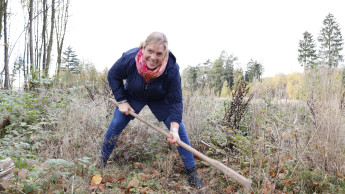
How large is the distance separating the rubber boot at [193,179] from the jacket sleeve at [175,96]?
656mm

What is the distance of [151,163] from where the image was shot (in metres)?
3.26

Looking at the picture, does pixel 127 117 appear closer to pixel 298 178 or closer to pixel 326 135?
pixel 298 178

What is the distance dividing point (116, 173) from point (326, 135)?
2642 millimetres

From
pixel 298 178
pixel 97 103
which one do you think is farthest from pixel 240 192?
pixel 97 103

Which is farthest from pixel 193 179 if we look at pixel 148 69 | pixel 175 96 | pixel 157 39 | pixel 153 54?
pixel 157 39

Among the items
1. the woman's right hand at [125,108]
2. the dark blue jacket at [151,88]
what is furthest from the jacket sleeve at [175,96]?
the woman's right hand at [125,108]

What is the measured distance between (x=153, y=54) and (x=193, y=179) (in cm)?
155

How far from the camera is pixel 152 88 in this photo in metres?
2.60

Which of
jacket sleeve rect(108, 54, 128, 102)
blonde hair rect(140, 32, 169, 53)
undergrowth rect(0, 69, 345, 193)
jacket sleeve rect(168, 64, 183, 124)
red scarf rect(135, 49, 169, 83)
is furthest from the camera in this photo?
jacket sleeve rect(108, 54, 128, 102)

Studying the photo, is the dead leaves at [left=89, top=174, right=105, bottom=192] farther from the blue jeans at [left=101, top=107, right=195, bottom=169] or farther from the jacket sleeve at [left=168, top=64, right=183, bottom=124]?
the jacket sleeve at [left=168, top=64, right=183, bottom=124]

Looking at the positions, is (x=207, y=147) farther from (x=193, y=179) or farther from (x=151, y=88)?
(x=151, y=88)

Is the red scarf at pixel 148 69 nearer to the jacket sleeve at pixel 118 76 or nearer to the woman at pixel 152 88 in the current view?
the woman at pixel 152 88

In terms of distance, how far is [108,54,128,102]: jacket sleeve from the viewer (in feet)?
8.80

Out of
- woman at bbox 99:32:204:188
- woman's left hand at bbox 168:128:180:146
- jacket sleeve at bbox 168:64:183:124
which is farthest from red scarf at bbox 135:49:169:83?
woman's left hand at bbox 168:128:180:146
